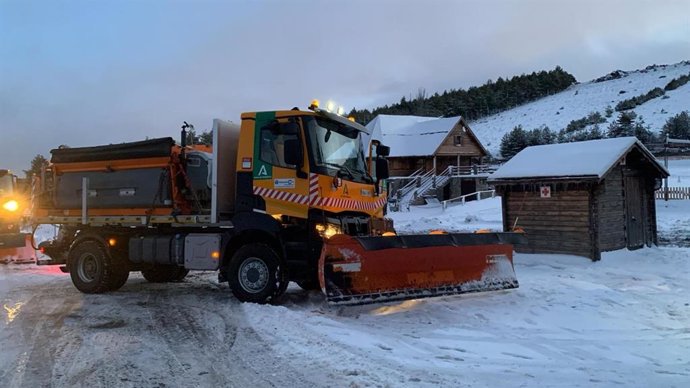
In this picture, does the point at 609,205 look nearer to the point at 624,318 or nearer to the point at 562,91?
the point at 624,318

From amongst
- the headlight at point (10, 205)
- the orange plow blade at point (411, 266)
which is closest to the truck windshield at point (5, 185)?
the headlight at point (10, 205)

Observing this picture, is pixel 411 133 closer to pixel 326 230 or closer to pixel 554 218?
pixel 554 218

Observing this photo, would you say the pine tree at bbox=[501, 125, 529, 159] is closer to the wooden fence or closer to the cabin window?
the wooden fence

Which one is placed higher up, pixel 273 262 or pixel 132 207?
pixel 132 207

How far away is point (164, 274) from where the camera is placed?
39.8 ft

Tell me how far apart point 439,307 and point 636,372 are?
10.9 feet

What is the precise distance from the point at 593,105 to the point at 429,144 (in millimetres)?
49416

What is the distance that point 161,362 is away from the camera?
5.79 m

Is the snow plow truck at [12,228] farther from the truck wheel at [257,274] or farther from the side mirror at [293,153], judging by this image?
the side mirror at [293,153]

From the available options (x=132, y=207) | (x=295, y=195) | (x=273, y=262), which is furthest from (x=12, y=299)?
(x=295, y=195)

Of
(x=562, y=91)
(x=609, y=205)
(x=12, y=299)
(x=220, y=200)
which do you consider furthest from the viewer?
(x=562, y=91)

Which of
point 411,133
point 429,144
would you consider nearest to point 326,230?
point 429,144

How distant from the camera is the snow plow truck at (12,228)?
16.3m

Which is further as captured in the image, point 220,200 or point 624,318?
point 220,200
